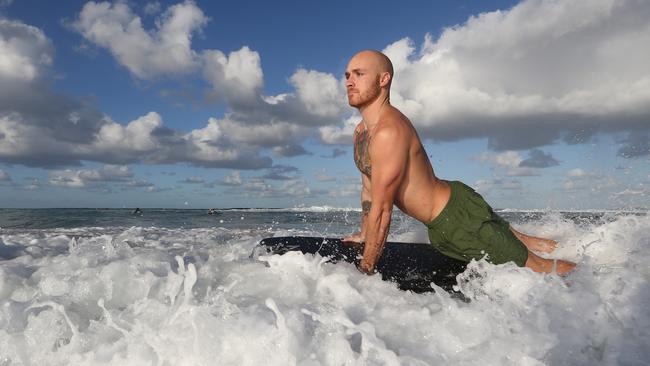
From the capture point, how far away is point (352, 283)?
9.92 ft

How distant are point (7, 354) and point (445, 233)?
313 centimetres

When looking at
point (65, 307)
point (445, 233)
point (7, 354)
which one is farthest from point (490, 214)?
point (7, 354)

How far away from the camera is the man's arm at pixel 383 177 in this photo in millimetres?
3254

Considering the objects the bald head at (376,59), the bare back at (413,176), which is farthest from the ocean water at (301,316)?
the bald head at (376,59)

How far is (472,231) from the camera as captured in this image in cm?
Answer: 358

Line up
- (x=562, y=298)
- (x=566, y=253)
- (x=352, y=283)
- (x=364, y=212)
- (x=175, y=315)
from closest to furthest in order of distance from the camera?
1. (x=175, y=315)
2. (x=562, y=298)
3. (x=352, y=283)
4. (x=566, y=253)
5. (x=364, y=212)

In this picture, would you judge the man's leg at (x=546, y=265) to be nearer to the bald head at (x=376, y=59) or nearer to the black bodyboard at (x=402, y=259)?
the black bodyboard at (x=402, y=259)

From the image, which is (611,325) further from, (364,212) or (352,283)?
(364,212)

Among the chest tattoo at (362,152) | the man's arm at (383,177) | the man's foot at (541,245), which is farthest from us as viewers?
the man's foot at (541,245)

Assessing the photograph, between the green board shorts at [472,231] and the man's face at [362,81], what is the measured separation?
43.3 inches

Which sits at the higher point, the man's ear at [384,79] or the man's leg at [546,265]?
the man's ear at [384,79]

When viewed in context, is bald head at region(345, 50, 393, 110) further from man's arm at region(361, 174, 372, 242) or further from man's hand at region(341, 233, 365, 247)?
man's hand at region(341, 233, 365, 247)

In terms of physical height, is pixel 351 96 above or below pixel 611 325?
above

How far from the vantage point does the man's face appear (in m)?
3.61
